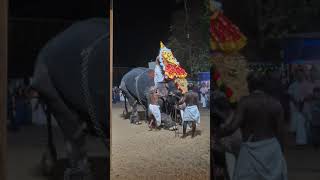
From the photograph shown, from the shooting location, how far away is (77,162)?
288 inches

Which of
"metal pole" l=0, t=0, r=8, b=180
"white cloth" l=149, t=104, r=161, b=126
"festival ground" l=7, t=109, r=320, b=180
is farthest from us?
"white cloth" l=149, t=104, r=161, b=126

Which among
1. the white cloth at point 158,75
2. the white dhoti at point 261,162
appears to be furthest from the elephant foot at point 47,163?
the white dhoti at point 261,162

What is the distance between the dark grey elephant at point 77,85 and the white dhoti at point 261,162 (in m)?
1.85

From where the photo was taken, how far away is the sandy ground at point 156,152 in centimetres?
724

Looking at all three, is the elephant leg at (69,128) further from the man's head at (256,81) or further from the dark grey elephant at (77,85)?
the man's head at (256,81)

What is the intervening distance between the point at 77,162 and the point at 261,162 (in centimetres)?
A: 244

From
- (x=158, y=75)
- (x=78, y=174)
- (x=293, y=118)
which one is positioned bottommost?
(x=78, y=174)

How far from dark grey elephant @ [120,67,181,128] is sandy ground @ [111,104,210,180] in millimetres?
156

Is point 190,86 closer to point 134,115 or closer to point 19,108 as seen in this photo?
point 134,115

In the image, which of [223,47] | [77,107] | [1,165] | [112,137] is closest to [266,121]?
[223,47]

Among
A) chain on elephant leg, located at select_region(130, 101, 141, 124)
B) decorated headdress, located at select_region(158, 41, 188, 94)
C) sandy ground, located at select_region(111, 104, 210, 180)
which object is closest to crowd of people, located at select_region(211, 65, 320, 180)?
sandy ground, located at select_region(111, 104, 210, 180)

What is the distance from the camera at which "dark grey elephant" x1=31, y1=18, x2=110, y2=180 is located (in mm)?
7273

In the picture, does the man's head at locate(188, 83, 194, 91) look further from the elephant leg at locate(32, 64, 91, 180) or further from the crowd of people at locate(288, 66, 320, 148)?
the elephant leg at locate(32, 64, 91, 180)

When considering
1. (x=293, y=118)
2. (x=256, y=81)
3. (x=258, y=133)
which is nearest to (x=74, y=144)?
(x=258, y=133)
